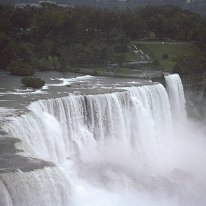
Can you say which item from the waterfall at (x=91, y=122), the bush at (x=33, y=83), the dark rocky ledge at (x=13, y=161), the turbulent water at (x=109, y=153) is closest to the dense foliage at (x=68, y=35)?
the bush at (x=33, y=83)

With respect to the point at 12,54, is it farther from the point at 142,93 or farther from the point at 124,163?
the point at 124,163

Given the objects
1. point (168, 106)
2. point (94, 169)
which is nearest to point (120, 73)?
point (168, 106)

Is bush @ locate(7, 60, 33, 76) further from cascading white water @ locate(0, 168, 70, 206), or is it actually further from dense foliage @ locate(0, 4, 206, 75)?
cascading white water @ locate(0, 168, 70, 206)

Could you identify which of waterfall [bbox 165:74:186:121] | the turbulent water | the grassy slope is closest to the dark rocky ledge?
the turbulent water

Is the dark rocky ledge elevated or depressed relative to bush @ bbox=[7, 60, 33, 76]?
depressed

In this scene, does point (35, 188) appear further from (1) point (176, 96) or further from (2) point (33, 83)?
(1) point (176, 96)

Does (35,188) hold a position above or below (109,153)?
above

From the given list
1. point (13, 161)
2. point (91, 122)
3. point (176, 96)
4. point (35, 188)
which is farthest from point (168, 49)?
point (35, 188)
